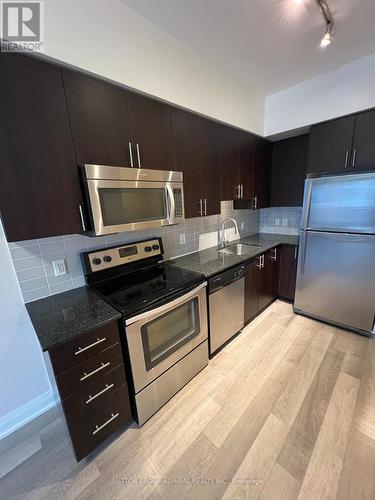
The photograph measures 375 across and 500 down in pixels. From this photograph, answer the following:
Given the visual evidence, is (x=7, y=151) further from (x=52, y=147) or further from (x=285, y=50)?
(x=285, y=50)

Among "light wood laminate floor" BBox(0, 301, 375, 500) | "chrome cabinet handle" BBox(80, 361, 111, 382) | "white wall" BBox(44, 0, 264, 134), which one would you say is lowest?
"light wood laminate floor" BBox(0, 301, 375, 500)

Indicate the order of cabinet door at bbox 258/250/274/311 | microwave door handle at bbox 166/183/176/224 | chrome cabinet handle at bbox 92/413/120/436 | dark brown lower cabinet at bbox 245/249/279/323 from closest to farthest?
chrome cabinet handle at bbox 92/413/120/436 → microwave door handle at bbox 166/183/176/224 → dark brown lower cabinet at bbox 245/249/279/323 → cabinet door at bbox 258/250/274/311

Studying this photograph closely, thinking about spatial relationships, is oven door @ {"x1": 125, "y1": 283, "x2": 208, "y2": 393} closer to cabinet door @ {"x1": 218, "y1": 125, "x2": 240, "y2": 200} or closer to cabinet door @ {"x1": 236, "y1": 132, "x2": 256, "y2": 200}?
cabinet door @ {"x1": 218, "y1": 125, "x2": 240, "y2": 200}

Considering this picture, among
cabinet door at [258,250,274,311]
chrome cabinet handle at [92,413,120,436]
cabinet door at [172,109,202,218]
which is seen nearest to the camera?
chrome cabinet handle at [92,413,120,436]

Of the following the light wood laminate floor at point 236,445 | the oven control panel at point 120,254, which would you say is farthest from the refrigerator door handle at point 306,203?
the oven control panel at point 120,254

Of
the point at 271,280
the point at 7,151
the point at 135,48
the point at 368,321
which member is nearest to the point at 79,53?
the point at 135,48

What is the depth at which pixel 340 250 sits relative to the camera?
7.07 feet

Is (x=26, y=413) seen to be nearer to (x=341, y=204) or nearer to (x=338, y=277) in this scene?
(x=338, y=277)

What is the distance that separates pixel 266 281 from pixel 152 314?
1.83 m

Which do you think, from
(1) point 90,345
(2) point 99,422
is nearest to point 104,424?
(2) point 99,422

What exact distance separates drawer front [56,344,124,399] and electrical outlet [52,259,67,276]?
696mm

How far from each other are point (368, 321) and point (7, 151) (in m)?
3.29

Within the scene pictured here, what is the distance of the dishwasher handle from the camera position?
179cm

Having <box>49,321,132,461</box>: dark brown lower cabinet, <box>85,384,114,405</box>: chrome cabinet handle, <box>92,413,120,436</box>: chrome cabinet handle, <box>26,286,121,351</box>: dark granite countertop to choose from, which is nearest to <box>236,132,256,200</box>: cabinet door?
<box>26,286,121,351</box>: dark granite countertop
